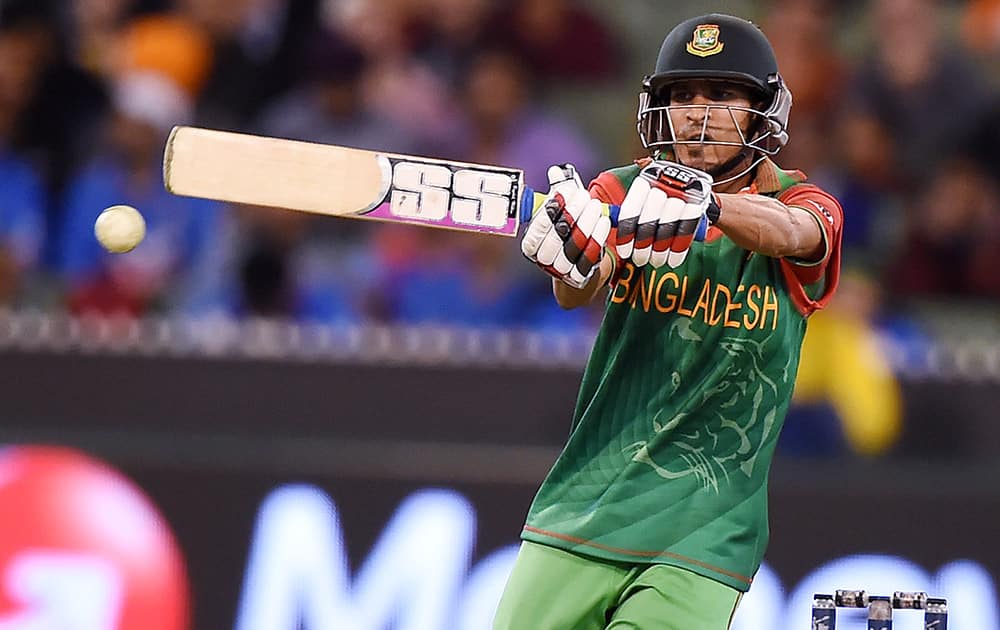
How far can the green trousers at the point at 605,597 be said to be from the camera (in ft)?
11.6

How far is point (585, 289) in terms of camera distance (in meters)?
3.65

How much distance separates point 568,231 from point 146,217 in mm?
4153

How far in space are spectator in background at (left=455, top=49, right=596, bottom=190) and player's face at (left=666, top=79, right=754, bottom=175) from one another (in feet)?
11.5

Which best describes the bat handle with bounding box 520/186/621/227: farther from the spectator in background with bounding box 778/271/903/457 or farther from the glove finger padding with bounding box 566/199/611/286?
the spectator in background with bounding box 778/271/903/457

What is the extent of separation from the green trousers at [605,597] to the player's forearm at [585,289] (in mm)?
536

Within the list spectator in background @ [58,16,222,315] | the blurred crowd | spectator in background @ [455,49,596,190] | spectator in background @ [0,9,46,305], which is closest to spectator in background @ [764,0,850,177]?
the blurred crowd

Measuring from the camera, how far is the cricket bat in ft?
11.3

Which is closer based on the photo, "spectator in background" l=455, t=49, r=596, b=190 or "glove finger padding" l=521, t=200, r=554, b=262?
"glove finger padding" l=521, t=200, r=554, b=262

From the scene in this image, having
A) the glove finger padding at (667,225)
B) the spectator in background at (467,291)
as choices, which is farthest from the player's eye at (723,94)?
the spectator in background at (467,291)

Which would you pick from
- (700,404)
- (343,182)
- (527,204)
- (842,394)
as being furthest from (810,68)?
(343,182)

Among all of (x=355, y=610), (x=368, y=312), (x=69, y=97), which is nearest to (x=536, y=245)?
(x=355, y=610)

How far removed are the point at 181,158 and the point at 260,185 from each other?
6.6 inches

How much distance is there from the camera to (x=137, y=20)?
7922 mm

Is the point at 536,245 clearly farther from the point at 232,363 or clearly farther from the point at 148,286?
the point at 148,286
